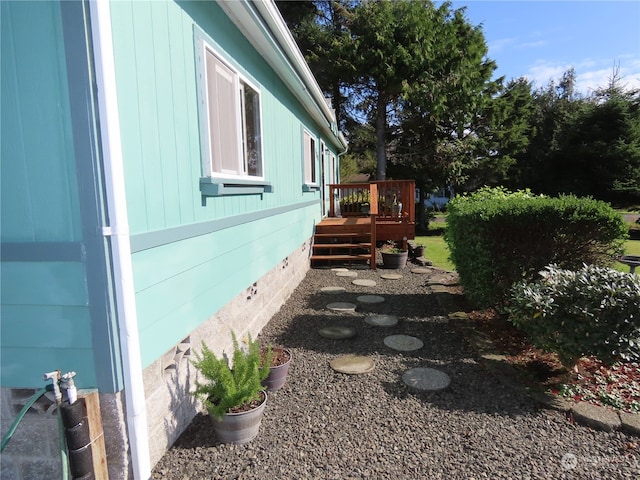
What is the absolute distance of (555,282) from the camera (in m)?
3.32

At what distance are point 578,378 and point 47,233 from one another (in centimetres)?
406

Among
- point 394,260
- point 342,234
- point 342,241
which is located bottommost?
point 394,260

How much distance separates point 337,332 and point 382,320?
767mm

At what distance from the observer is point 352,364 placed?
3.68 m

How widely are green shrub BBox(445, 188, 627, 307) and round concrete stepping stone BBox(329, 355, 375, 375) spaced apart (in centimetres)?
176

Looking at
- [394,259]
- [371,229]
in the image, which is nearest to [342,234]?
[371,229]

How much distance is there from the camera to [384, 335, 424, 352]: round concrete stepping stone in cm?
406

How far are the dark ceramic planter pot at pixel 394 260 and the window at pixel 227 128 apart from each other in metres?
4.61

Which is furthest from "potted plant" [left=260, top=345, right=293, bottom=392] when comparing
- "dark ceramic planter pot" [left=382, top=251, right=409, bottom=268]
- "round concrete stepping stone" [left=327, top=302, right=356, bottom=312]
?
"dark ceramic planter pot" [left=382, top=251, right=409, bottom=268]

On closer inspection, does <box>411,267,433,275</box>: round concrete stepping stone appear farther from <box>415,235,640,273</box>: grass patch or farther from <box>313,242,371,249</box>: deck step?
<box>313,242,371,249</box>: deck step

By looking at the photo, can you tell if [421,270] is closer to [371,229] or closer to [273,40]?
[371,229]

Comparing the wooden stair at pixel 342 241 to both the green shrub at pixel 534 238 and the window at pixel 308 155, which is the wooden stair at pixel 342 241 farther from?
the green shrub at pixel 534 238

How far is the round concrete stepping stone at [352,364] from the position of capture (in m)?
3.55

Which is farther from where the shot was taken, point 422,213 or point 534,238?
point 422,213
